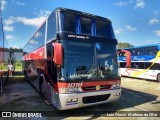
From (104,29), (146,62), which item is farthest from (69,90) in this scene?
(146,62)

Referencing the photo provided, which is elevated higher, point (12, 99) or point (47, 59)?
point (47, 59)

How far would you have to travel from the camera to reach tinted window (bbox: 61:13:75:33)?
6742 mm

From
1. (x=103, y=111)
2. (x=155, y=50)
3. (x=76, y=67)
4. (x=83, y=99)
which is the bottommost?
(x=103, y=111)

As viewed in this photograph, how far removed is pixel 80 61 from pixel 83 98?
4.09 ft

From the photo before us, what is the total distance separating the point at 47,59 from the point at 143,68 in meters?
14.5

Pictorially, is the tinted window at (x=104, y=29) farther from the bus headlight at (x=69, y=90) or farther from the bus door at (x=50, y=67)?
the bus headlight at (x=69, y=90)

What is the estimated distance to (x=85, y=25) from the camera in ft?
24.0

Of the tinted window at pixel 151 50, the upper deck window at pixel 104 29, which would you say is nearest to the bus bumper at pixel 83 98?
the upper deck window at pixel 104 29

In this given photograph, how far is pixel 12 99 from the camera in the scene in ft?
30.8

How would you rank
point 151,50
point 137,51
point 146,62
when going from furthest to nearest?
1. point 137,51
2. point 146,62
3. point 151,50

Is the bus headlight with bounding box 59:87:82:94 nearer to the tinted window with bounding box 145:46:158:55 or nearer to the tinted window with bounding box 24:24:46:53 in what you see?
the tinted window with bounding box 24:24:46:53

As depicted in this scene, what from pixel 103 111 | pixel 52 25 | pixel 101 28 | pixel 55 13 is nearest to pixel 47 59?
pixel 52 25

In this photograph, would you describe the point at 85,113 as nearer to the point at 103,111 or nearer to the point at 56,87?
the point at 103,111

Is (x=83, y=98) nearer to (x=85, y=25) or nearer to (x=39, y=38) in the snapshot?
(x=85, y=25)
